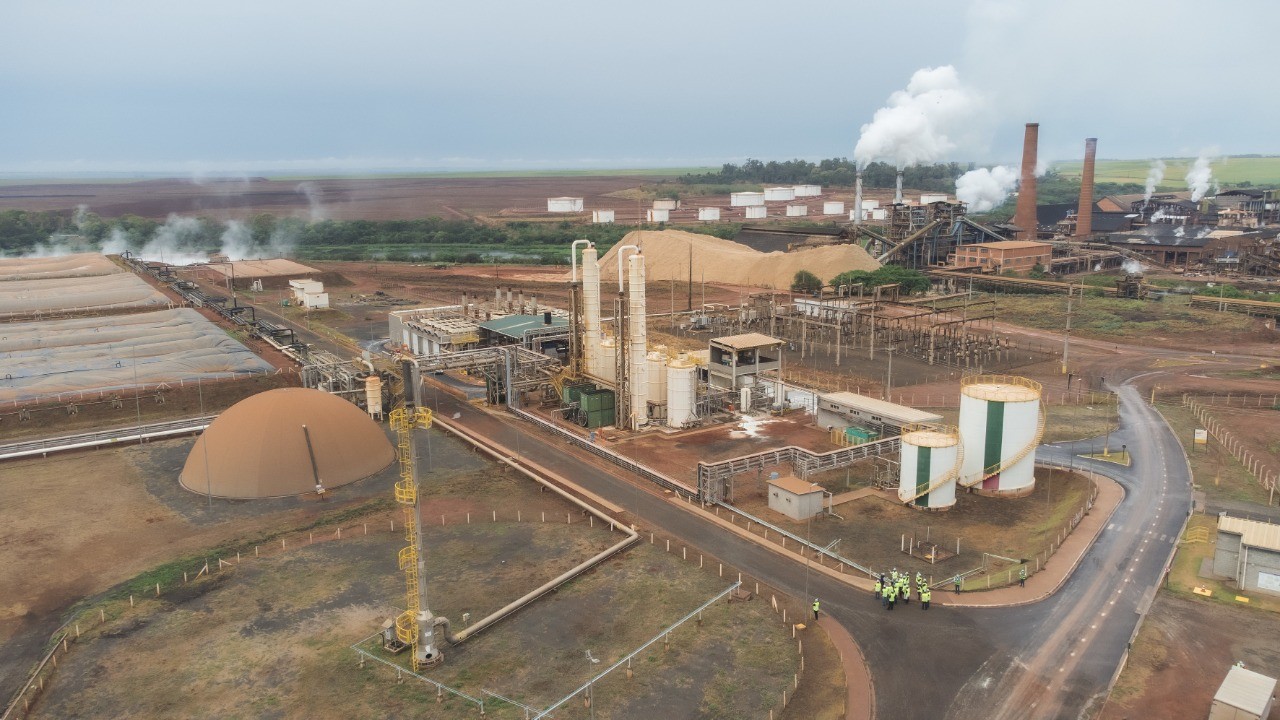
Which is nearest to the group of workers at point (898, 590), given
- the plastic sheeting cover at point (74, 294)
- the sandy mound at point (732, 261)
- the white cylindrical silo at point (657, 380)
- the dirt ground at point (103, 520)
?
the dirt ground at point (103, 520)

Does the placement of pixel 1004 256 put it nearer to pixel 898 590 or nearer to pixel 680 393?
pixel 680 393

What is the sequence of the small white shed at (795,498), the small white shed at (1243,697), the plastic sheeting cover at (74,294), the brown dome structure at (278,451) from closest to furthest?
the small white shed at (1243,697), the small white shed at (795,498), the brown dome structure at (278,451), the plastic sheeting cover at (74,294)

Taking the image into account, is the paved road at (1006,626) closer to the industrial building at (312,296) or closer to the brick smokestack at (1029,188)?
the industrial building at (312,296)

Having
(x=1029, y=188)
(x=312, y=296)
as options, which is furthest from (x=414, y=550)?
(x=1029, y=188)

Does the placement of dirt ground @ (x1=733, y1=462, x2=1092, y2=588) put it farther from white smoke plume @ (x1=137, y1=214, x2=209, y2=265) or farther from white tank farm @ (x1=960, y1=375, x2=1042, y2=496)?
white smoke plume @ (x1=137, y1=214, x2=209, y2=265)

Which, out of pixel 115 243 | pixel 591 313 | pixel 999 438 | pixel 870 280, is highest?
pixel 591 313
